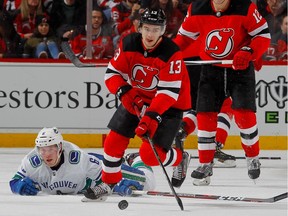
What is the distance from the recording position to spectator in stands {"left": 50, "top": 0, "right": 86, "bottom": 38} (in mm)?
8734

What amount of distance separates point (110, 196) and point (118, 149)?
427mm

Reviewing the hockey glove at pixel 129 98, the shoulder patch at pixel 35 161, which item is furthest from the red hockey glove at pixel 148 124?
the shoulder patch at pixel 35 161

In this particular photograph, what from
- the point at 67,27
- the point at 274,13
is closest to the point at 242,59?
the point at 274,13

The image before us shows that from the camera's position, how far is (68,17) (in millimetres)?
8734

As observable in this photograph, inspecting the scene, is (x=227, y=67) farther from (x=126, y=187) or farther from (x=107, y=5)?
(x=107, y=5)

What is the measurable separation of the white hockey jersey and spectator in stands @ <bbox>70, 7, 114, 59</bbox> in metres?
2.97

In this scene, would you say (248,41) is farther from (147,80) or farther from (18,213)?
(18,213)

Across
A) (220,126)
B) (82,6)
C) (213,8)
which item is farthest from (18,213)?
(82,6)

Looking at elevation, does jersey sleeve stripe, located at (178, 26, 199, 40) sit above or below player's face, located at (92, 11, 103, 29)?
above

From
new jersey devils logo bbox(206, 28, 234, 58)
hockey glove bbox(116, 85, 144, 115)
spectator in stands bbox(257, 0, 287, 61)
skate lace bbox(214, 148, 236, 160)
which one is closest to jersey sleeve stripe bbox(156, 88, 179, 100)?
hockey glove bbox(116, 85, 144, 115)

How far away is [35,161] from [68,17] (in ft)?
10.2

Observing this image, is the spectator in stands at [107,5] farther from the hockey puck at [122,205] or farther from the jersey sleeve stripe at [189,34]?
the hockey puck at [122,205]

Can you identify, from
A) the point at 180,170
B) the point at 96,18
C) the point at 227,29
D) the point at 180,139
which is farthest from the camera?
the point at 96,18

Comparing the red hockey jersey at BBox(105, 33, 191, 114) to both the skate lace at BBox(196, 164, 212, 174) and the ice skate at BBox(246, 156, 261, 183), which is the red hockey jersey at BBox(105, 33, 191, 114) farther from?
the ice skate at BBox(246, 156, 261, 183)
